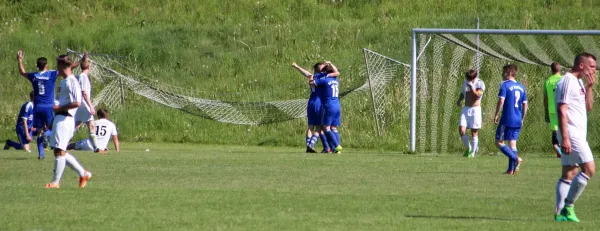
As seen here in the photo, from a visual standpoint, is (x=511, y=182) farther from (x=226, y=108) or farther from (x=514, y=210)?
(x=226, y=108)

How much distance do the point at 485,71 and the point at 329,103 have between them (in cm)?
562

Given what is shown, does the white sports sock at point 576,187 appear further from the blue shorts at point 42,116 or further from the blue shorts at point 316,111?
the blue shorts at point 316,111

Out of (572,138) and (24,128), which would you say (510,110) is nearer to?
(572,138)

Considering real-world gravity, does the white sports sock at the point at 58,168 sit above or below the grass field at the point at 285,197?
above

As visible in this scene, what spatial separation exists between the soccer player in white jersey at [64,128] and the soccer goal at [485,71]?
36.5 feet

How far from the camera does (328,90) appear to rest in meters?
23.2

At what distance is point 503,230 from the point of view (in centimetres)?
948

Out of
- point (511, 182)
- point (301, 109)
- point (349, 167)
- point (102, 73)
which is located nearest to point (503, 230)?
point (511, 182)

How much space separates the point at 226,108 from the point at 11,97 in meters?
8.39

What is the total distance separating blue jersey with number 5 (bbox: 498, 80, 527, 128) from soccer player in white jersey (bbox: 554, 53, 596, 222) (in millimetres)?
7592

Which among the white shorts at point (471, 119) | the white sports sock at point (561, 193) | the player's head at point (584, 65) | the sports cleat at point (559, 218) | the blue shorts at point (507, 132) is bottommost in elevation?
the sports cleat at point (559, 218)

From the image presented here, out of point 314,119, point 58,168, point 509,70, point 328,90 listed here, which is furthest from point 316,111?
point 58,168

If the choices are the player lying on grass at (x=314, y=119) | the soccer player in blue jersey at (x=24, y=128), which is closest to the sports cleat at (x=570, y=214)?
the player lying on grass at (x=314, y=119)

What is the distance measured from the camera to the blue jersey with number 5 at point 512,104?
1808 cm
